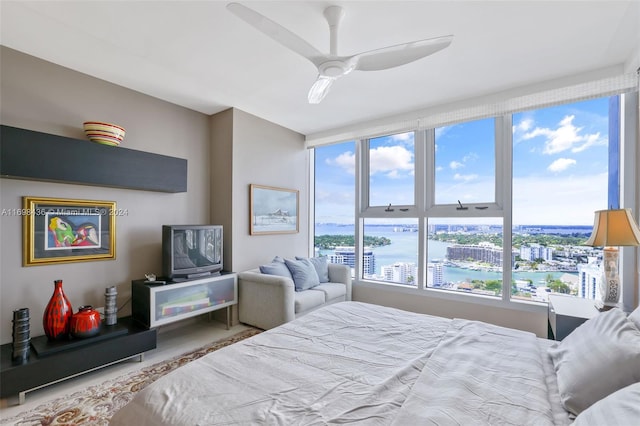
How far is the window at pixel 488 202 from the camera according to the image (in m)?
2.78

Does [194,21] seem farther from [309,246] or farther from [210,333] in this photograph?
[309,246]

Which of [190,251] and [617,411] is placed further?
[190,251]

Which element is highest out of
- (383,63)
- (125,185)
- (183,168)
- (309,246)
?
(383,63)

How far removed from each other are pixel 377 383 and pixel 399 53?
178cm

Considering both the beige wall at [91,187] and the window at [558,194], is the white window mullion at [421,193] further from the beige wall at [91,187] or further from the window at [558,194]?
the beige wall at [91,187]

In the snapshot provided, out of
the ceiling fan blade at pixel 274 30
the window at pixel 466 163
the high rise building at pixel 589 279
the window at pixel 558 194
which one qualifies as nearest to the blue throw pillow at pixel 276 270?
the window at pixel 466 163

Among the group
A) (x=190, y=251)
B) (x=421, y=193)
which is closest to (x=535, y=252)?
(x=421, y=193)

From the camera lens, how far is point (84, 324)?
2.18 meters

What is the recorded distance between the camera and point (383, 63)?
183 centimetres

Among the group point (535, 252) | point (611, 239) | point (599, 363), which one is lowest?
point (599, 363)

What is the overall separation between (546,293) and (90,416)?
400 cm

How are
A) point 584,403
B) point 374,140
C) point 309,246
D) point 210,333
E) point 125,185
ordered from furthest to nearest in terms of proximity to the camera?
point 309,246, point 374,140, point 210,333, point 125,185, point 584,403

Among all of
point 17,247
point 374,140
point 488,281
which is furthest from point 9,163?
point 488,281

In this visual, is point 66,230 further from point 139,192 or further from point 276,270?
point 276,270
